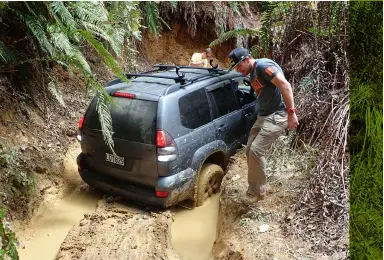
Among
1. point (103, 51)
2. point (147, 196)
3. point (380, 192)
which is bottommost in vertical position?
point (147, 196)

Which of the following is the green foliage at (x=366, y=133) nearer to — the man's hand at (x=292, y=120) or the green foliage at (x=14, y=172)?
the man's hand at (x=292, y=120)

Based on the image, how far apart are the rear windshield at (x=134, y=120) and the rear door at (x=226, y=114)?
3.33ft

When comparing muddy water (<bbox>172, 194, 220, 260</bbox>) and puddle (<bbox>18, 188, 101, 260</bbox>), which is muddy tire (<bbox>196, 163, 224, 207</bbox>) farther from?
puddle (<bbox>18, 188, 101, 260</bbox>)

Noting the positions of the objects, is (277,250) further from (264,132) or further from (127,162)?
(127,162)

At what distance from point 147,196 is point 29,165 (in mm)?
1831

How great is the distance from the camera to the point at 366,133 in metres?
3.46

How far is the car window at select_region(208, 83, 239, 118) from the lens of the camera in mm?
5008

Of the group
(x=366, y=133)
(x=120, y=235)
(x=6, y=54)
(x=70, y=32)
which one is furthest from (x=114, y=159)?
(x=366, y=133)

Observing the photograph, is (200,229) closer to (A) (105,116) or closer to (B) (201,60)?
(A) (105,116)

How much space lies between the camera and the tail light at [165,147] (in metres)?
4.23

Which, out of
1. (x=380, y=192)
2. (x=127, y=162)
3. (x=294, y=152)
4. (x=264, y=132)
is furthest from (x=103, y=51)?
(x=380, y=192)

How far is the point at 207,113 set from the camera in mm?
4867

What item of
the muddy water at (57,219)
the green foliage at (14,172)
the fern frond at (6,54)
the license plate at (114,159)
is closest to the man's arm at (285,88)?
the license plate at (114,159)

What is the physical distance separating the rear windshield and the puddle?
116cm
